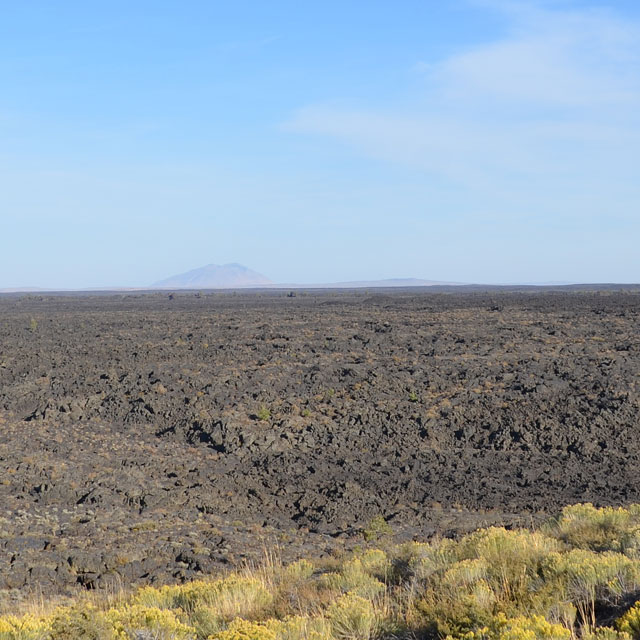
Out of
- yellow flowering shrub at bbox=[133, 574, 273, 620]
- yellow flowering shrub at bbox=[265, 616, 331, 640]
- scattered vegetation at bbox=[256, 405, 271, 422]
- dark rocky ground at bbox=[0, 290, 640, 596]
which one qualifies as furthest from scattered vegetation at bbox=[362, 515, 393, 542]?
scattered vegetation at bbox=[256, 405, 271, 422]

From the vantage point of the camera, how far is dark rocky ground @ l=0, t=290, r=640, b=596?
422 inches

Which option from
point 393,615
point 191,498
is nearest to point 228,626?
point 393,615

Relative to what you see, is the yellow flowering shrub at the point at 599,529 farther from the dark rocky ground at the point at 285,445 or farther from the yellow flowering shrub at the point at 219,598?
the yellow flowering shrub at the point at 219,598

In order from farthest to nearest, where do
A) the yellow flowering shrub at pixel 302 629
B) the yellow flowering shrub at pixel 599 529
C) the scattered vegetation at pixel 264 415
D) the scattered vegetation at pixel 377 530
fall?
the scattered vegetation at pixel 264 415
the scattered vegetation at pixel 377 530
the yellow flowering shrub at pixel 599 529
the yellow flowering shrub at pixel 302 629

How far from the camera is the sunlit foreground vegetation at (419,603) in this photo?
4.98m

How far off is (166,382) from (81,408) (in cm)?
307

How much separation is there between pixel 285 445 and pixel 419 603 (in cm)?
1035

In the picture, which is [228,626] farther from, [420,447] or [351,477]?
[420,447]

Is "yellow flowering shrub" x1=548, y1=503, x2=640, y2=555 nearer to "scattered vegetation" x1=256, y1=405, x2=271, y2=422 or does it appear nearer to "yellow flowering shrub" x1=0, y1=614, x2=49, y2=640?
"yellow flowering shrub" x1=0, y1=614, x2=49, y2=640

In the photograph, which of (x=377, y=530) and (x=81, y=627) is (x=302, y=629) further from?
(x=377, y=530)

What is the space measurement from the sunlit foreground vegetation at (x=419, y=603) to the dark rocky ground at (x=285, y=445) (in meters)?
2.62

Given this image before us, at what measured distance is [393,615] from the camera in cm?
556

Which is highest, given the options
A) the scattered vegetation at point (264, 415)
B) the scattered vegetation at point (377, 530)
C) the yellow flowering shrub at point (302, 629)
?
the yellow flowering shrub at point (302, 629)

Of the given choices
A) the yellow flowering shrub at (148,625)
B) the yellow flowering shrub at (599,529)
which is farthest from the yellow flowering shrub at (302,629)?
the yellow flowering shrub at (599,529)
